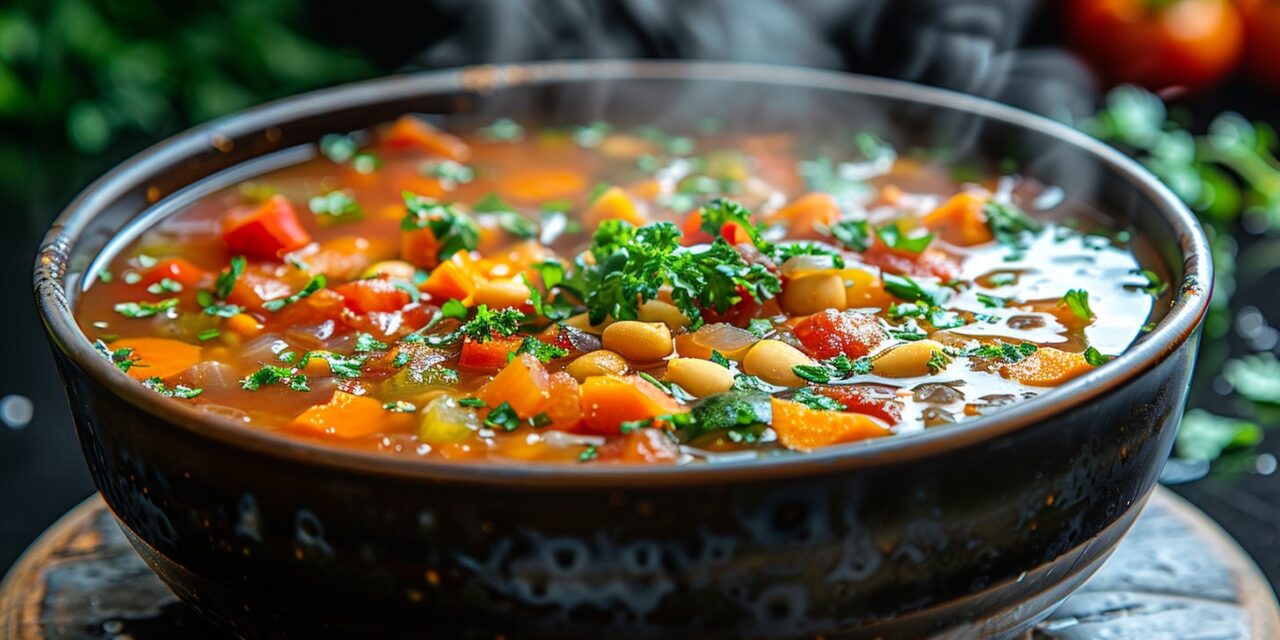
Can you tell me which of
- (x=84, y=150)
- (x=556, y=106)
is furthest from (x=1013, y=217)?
(x=84, y=150)

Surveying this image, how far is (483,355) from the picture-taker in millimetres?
1943

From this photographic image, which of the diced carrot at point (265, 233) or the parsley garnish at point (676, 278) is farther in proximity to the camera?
the diced carrot at point (265, 233)

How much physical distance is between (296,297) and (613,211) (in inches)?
24.4

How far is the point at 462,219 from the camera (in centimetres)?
241

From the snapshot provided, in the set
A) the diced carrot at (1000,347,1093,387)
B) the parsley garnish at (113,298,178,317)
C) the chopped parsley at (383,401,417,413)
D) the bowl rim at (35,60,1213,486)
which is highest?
the bowl rim at (35,60,1213,486)

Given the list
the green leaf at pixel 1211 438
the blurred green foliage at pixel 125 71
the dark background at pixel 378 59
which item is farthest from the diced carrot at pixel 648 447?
the blurred green foliage at pixel 125 71

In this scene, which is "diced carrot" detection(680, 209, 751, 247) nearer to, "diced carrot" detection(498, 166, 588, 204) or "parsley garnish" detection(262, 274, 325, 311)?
"diced carrot" detection(498, 166, 588, 204)

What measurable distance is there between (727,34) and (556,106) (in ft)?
5.37

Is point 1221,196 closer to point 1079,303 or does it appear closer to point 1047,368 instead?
point 1079,303

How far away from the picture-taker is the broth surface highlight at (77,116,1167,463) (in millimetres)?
1751

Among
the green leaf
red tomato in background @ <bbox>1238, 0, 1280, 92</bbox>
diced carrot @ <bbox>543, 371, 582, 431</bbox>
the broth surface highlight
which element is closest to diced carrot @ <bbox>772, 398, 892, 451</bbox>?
the broth surface highlight

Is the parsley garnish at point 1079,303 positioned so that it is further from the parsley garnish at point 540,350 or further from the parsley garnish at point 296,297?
the parsley garnish at point 296,297

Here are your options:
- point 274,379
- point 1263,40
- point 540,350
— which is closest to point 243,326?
point 274,379

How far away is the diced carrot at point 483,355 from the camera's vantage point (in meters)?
1.94
